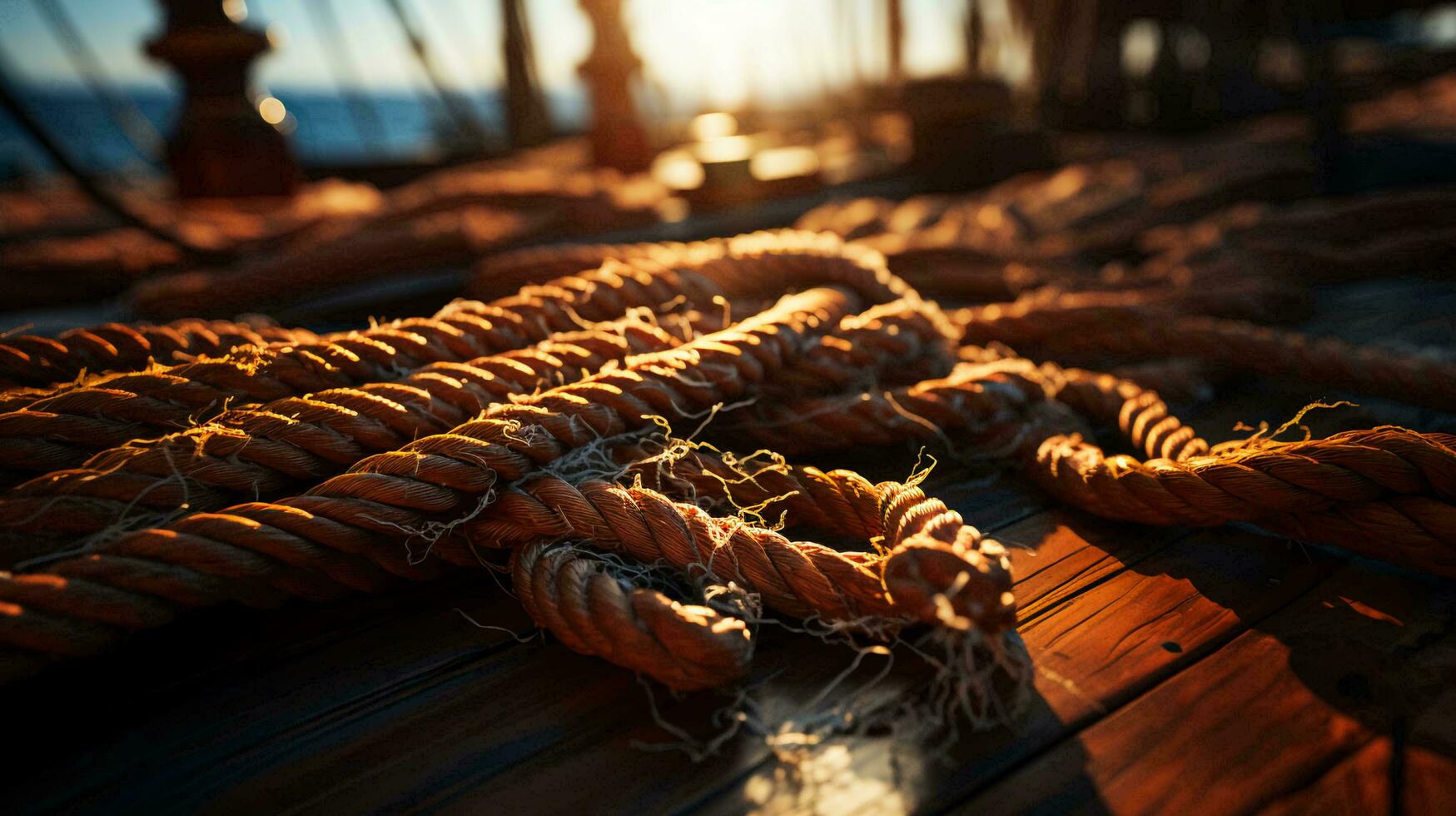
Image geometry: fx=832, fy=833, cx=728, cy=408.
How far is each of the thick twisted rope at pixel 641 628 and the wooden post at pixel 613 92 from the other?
12.6ft

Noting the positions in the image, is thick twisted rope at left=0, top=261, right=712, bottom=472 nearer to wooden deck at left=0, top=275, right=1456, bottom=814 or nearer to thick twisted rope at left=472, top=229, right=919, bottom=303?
thick twisted rope at left=472, top=229, right=919, bottom=303

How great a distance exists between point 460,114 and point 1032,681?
5.80m

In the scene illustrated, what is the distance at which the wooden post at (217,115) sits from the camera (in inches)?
129

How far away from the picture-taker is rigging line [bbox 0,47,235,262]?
1.83 meters

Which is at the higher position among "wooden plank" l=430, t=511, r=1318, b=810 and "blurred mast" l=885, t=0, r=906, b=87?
"blurred mast" l=885, t=0, r=906, b=87

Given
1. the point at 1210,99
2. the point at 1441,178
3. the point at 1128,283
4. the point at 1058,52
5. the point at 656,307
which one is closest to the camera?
the point at 656,307

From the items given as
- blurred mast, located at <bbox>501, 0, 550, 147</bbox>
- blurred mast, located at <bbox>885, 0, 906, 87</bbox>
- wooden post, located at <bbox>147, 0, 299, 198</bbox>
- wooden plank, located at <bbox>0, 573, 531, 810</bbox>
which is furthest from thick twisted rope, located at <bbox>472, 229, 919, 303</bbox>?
blurred mast, located at <bbox>885, 0, 906, 87</bbox>

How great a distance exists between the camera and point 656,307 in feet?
4.79

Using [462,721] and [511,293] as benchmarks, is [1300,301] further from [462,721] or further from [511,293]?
[462,721]

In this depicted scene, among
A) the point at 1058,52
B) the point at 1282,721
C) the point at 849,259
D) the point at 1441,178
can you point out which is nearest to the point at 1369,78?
the point at 1058,52

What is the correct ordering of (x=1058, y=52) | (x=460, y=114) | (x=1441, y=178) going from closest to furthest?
(x=1441, y=178)
(x=460, y=114)
(x=1058, y=52)

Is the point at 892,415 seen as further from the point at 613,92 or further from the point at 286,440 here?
the point at 613,92

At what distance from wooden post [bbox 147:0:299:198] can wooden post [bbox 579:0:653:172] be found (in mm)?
1482

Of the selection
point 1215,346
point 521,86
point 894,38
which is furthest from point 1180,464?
point 894,38
